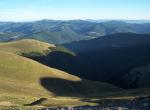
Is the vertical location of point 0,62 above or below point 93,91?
above

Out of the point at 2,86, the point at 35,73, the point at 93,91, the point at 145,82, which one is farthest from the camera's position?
the point at 145,82

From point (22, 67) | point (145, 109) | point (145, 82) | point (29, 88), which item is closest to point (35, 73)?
point (22, 67)

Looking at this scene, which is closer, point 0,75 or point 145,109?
point 145,109

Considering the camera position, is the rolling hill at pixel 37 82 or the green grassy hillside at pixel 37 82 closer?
the rolling hill at pixel 37 82

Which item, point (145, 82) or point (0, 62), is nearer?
point (0, 62)

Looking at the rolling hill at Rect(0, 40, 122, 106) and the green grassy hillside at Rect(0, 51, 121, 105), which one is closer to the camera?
the rolling hill at Rect(0, 40, 122, 106)

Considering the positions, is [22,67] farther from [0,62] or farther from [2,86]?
[2,86]

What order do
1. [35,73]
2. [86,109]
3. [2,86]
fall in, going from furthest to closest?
[35,73] < [2,86] < [86,109]

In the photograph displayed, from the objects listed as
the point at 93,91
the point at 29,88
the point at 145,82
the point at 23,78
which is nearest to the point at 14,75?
the point at 23,78

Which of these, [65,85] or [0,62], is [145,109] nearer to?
[65,85]
